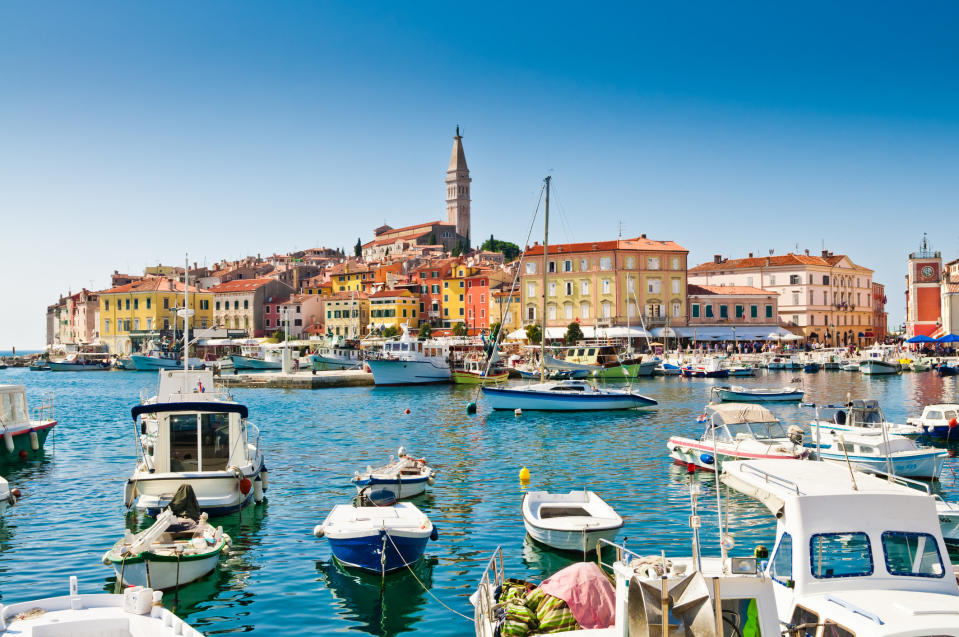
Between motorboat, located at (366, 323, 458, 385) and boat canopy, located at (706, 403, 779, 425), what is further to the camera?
motorboat, located at (366, 323, 458, 385)

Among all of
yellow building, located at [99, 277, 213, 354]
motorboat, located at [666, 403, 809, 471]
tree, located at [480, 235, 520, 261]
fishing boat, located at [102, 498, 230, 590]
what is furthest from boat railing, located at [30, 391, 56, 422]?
tree, located at [480, 235, 520, 261]

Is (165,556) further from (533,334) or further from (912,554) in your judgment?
(533,334)

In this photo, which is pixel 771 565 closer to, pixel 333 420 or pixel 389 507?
pixel 389 507

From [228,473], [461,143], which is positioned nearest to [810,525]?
[228,473]

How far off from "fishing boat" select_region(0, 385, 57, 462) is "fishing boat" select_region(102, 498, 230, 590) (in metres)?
13.5

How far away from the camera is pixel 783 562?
7.84 metres

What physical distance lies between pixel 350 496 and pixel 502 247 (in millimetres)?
129236

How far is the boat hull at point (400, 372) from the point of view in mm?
54938

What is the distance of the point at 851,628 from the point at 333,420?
30148 mm

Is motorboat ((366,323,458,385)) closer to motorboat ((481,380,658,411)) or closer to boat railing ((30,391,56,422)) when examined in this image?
motorboat ((481,380,658,411))

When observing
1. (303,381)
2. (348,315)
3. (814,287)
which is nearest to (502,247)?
(348,315)

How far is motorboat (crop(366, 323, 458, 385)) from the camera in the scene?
5503 centimetres

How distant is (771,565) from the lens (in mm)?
8008

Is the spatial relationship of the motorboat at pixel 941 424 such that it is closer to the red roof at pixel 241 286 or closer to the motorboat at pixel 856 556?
the motorboat at pixel 856 556
